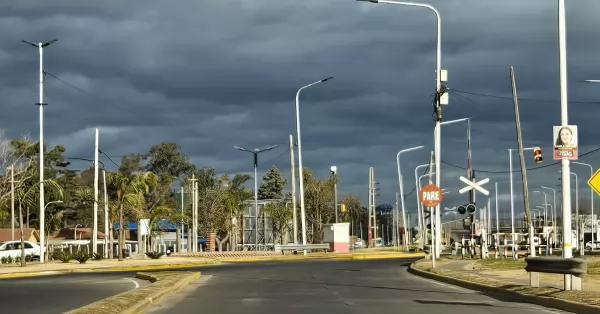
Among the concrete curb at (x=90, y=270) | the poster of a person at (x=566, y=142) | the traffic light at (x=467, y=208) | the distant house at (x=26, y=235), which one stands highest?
the poster of a person at (x=566, y=142)

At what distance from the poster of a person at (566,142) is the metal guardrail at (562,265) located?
2398mm

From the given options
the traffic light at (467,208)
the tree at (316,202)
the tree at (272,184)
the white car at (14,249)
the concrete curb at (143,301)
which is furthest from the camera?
the tree at (272,184)

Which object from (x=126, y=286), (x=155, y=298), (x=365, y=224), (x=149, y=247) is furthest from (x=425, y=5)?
(x=365, y=224)

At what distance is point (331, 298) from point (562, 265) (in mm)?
5575

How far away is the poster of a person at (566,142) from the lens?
19.2 metres

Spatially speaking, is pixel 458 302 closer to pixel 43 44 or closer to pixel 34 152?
pixel 43 44

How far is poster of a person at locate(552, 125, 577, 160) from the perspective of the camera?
19.2 m

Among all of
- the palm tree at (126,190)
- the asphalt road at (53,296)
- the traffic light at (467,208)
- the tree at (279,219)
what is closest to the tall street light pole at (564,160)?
the asphalt road at (53,296)

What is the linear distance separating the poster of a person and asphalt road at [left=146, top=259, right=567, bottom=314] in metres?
3.61

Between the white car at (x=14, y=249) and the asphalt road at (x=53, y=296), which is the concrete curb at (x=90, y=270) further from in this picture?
the white car at (x=14, y=249)

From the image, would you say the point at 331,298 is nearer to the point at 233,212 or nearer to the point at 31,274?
the point at 31,274

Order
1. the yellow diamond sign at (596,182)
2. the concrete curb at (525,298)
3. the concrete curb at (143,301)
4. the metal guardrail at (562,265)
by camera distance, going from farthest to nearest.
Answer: the yellow diamond sign at (596,182) < the metal guardrail at (562,265) < the concrete curb at (525,298) < the concrete curb at (143,301)

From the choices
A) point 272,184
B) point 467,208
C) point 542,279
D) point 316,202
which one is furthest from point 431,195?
point 272,184

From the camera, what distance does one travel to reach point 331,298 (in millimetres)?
20609
